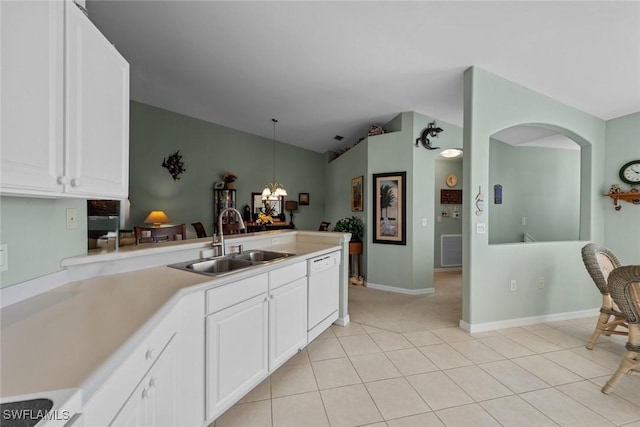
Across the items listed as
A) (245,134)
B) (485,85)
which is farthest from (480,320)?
(245,134)

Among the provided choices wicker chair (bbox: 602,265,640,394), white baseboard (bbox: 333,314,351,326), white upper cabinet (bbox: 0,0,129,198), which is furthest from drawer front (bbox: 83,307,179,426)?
wicker chair (bbox: 602,265,640,394)

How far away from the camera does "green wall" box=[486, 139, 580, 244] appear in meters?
5.10

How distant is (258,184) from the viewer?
6402 mm

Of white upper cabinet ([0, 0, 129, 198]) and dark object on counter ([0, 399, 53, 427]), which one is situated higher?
white upper cabinet ([0, 0, 129, 198])

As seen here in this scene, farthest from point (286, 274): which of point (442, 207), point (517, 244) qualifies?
point (442, 207)

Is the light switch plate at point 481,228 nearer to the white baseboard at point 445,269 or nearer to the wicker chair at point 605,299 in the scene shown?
the wicker chair at point 605,299

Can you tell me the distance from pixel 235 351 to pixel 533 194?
19.3 feet

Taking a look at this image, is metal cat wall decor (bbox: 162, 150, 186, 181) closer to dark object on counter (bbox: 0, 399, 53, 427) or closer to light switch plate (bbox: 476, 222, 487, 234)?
light switch plate (bbox: 476, 222, 487, 234)

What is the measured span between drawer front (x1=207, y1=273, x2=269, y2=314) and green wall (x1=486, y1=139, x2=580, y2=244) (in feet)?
16.1

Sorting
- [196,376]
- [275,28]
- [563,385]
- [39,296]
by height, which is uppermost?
[275,28]

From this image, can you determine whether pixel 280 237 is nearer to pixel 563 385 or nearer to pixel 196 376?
pixel 196 376

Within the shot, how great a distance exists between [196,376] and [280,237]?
1616mm

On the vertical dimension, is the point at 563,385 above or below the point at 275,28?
below

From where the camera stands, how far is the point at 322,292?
2.58 metres
